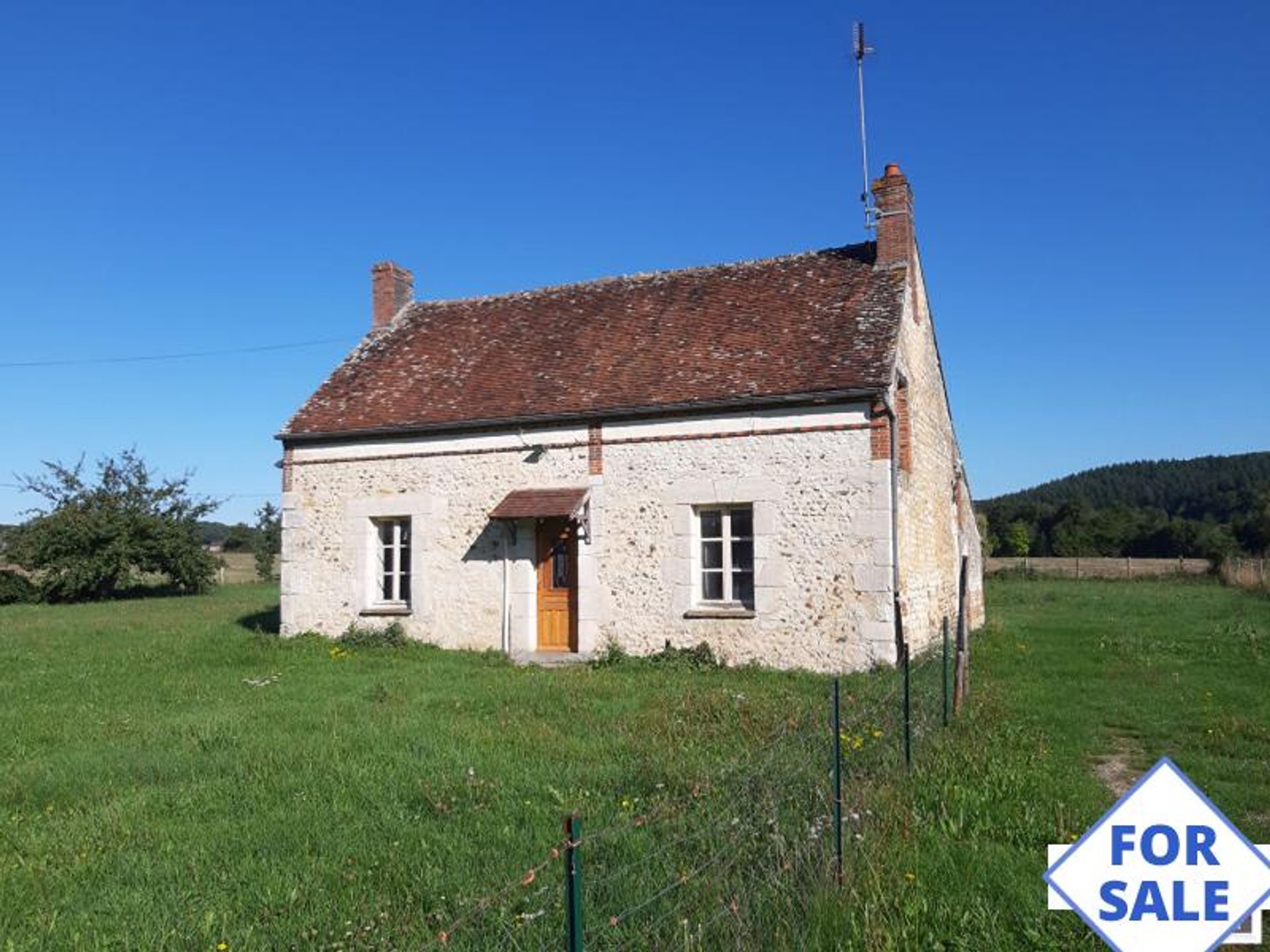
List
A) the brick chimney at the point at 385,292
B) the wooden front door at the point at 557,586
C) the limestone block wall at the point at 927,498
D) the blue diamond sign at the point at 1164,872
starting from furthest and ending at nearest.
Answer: the brick chimney at the point at 385,292 → the wooden front door at the point at 557,586 → the limestone block wall at the point at 927,498 → the blue diamond sign at the point at 1164,872

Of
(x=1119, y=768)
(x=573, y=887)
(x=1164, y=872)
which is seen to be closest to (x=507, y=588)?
(x=1119, y=768)

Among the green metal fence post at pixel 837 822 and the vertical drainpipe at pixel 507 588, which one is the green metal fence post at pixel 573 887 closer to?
the green metal fence post at pixel 837 822

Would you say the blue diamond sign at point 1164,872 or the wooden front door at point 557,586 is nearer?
the blue diamond sign at point 1164,872

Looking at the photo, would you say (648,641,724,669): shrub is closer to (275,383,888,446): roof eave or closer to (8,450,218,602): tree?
(275,383,888,446): roof eave

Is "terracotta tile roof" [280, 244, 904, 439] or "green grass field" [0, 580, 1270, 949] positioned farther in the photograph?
"terracotta tile roof" [280, 244, 904, 439]

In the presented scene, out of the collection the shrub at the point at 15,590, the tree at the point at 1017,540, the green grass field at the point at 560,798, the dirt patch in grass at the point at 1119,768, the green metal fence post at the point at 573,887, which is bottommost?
the dirt patch in grass at the point at 1119,768

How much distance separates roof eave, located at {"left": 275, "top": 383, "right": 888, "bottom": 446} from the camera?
12.3 meters

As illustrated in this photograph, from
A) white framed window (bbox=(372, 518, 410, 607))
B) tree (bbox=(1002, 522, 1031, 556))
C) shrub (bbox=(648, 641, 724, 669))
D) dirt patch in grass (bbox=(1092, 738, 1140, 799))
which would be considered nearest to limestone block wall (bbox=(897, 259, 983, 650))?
shrub (bbox=(648, 641, 724, 669))

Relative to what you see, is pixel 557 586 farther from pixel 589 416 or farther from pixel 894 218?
pixel 894 218

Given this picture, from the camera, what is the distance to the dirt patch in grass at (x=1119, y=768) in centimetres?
691

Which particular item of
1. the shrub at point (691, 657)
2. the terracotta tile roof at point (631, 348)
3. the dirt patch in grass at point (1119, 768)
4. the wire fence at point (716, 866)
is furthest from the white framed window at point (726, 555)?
the wire fence at point (716, 866)

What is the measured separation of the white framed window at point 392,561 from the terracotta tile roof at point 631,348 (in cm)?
172

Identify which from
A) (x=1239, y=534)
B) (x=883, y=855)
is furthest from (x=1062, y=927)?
(x=1239, y=534)

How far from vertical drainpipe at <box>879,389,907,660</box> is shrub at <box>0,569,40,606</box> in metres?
27.6
